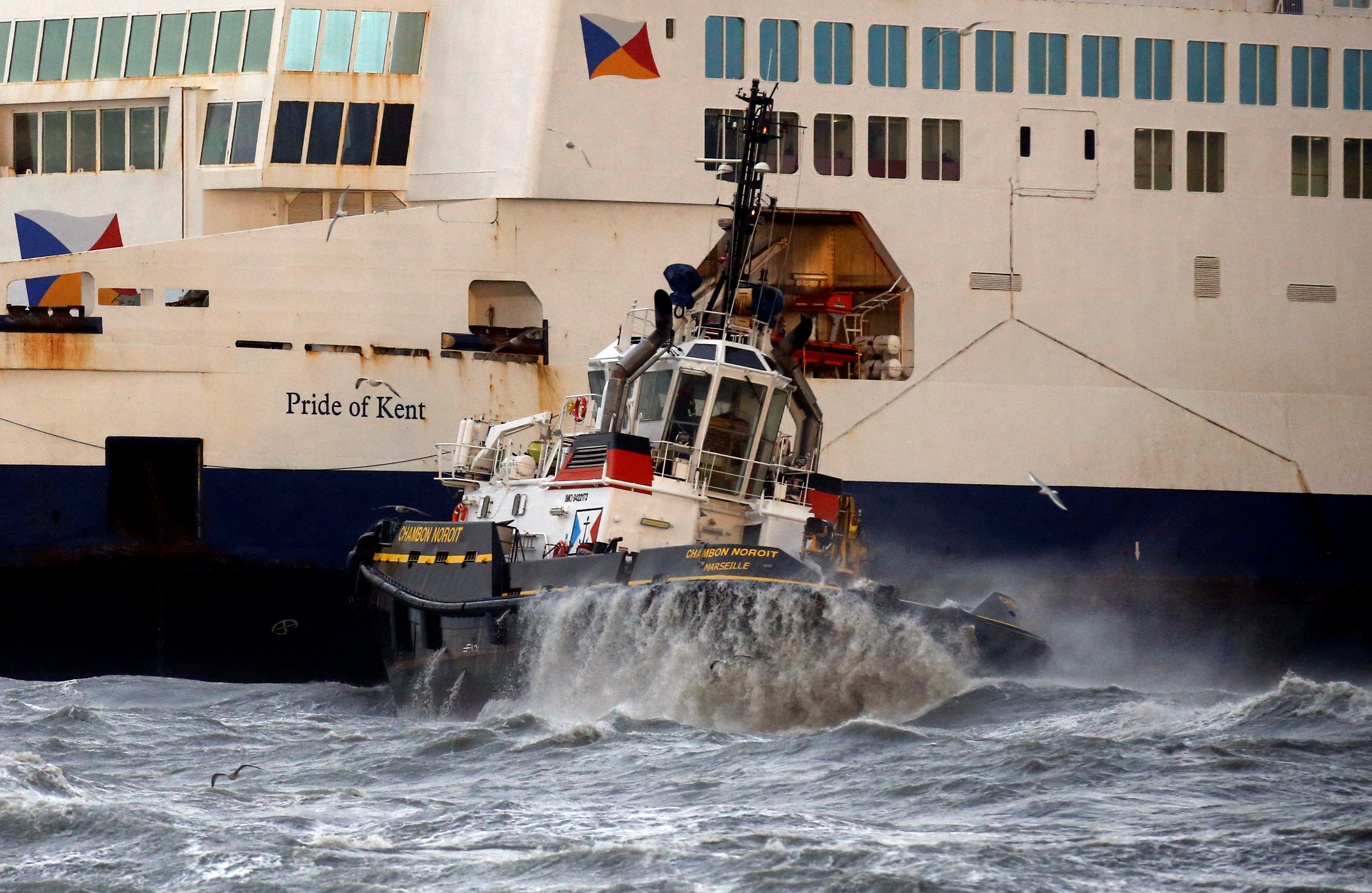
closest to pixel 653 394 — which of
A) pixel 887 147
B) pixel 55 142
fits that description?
pixel 887 147

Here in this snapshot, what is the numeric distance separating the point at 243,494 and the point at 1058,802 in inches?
595

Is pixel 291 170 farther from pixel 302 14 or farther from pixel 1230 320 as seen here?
pixel 1230 320

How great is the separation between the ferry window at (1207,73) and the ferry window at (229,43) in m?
15.6

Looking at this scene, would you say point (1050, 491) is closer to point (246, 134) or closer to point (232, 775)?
point (246, 134)

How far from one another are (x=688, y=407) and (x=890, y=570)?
813cm

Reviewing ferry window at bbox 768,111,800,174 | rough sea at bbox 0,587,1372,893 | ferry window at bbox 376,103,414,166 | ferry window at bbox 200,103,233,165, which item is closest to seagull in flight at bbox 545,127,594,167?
ferry window at bbox 768,111,800,174

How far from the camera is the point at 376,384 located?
24750 mm

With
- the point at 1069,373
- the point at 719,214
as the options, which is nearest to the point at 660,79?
the point at 719,214

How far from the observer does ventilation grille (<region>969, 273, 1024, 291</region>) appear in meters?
26.8

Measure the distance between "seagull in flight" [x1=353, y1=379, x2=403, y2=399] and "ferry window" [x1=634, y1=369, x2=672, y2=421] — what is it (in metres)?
7.13

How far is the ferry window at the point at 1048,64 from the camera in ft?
89.4

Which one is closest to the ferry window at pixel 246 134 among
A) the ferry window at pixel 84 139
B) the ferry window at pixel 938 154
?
the ferry window at pixel 84 139

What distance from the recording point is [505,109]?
85.3ft

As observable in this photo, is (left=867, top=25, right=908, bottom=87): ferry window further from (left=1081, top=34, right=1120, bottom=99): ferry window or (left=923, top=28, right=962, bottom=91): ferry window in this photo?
(left=1081, top=34, right=1120, bottom=99): ferry window
